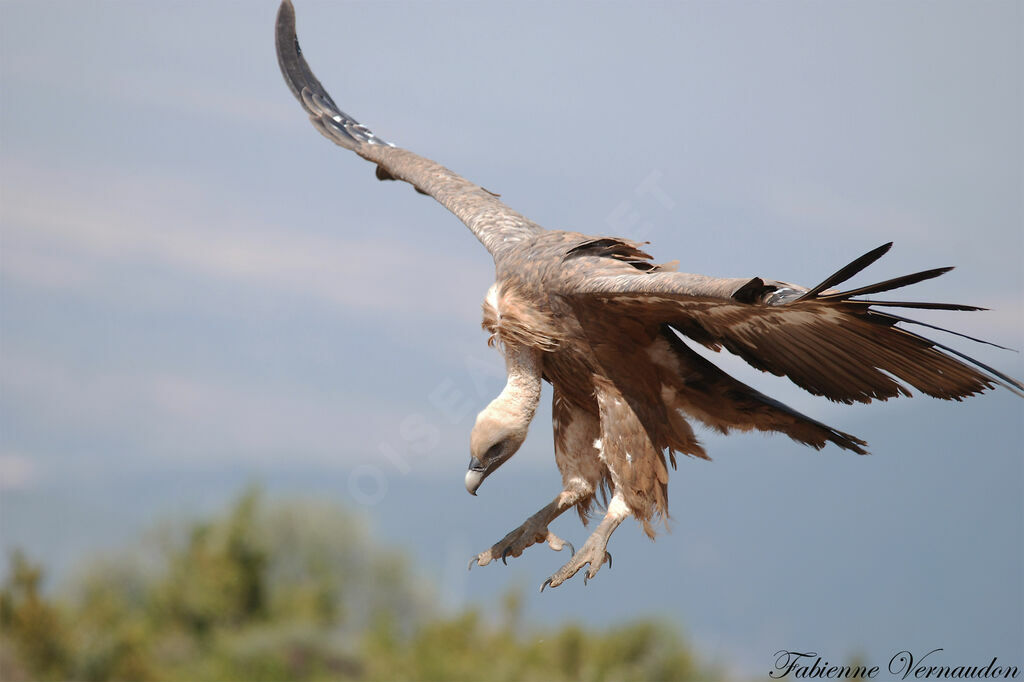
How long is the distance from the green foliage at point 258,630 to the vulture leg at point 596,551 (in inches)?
869

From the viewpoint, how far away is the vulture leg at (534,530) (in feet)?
18.5

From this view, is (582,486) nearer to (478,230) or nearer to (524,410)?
(524,410)

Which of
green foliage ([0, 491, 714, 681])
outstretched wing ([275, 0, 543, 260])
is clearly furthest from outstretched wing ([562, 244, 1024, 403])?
green foliage ([0, 491, 714, 681])

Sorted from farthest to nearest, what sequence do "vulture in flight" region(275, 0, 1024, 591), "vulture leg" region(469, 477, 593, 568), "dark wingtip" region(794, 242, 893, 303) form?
"vulture leg" region(469, 477, 593, 568)
"vulture in flight" region(275, 0, 1024, 591)
"dark wingtip" region(794, 242, 893, 303)

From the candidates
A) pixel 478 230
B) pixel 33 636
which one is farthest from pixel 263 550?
pixel 478 230

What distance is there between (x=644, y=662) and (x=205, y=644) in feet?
47.4

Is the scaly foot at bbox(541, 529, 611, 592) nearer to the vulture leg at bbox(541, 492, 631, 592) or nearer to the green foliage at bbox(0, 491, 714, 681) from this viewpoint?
the vulture leg at bbox(541, 492, 631, 592)

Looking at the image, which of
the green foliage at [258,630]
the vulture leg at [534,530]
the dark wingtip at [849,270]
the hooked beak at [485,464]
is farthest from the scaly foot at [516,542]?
the green foliage at [258,630]

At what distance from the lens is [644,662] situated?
29.9 m

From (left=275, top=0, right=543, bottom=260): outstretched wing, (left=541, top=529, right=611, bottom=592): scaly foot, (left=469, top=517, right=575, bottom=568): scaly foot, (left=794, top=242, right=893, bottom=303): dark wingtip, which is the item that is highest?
(left=275, top=0, right=543, bottom=260): outstretched wing

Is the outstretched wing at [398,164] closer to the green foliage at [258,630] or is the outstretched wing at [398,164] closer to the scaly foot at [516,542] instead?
the scaly foot at [516,542]

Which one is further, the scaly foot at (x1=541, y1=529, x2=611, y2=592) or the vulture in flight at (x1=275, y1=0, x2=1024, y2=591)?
the scaly foot at (x1=541, y1=529, x2=611, y2=592)

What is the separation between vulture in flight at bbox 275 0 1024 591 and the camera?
4555 mm

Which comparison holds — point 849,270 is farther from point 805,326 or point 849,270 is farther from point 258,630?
point 258,630
